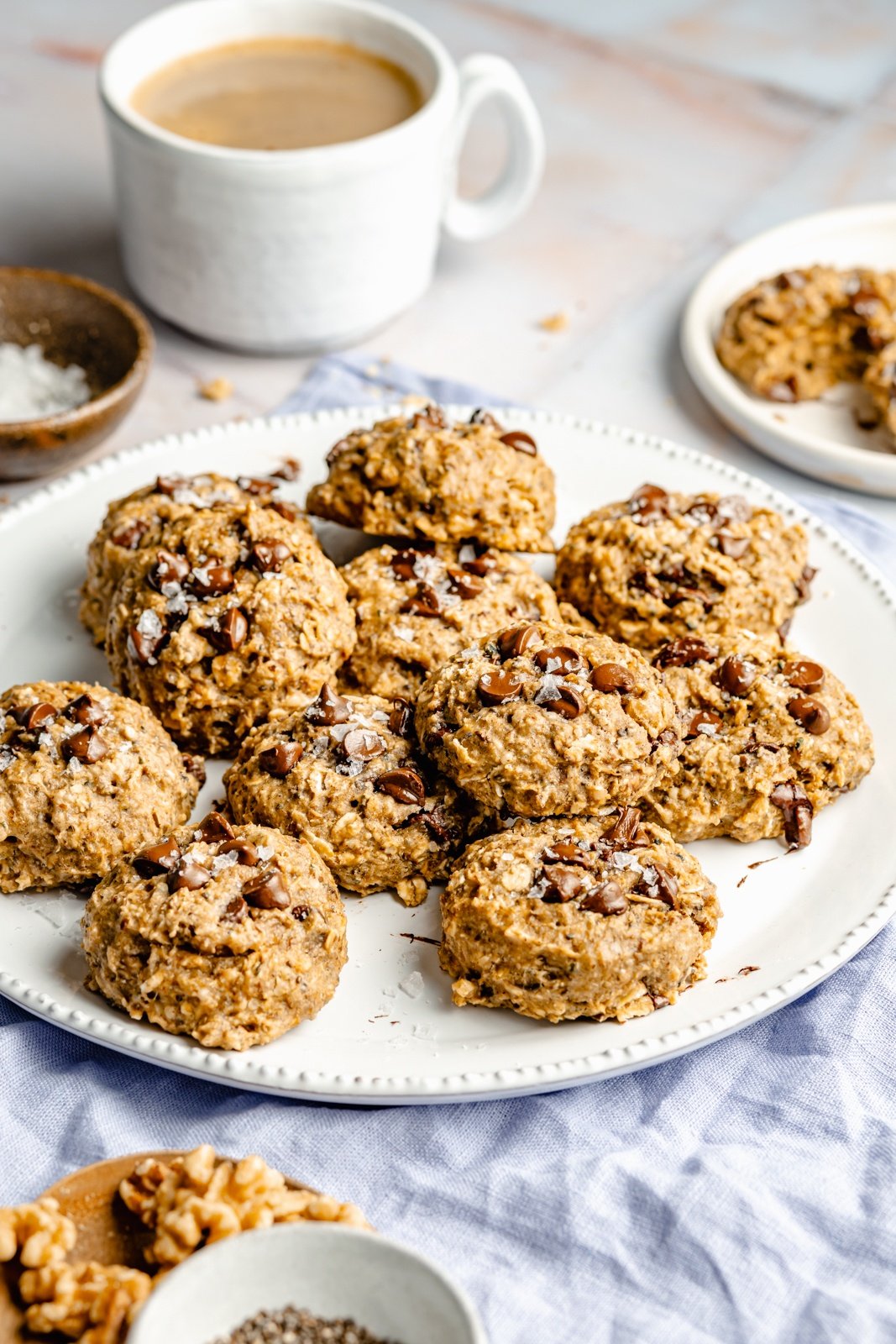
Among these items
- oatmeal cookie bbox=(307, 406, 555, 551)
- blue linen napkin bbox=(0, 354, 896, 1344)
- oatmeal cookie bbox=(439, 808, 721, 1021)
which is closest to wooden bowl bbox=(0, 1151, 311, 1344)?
blue linen napkin bbox=(0, 354, 896, 1344)

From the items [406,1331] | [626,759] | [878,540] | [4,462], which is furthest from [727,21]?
[406,1331]

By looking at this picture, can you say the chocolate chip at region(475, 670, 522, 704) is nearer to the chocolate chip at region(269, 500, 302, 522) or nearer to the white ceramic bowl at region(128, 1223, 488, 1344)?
the chocolate chip at region(269, 500, 302, 522)

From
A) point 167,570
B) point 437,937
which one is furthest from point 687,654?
point 167,570

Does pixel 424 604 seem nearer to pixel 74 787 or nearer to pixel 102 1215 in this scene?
pixel 74 787

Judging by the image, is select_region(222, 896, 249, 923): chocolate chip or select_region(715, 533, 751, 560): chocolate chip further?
select_region(715, 533, 751, 560): chocolate chip

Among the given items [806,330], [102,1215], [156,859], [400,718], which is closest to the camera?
[102,1215]

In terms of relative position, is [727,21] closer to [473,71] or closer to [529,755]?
[473,71]

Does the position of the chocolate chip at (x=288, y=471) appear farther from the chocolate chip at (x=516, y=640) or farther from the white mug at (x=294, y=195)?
the chocolate chip at (x=516, y=640)
